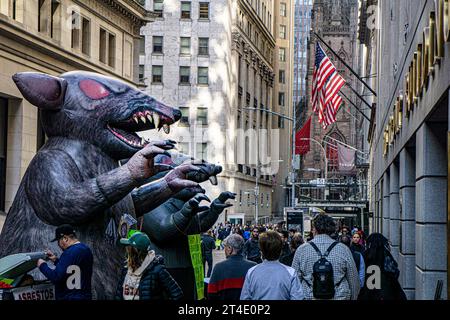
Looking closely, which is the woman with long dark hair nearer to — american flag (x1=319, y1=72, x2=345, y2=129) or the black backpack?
the black backpack

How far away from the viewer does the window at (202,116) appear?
69562mm

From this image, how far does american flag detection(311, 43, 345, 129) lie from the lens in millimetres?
31250

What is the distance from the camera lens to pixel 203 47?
6962 centimetres

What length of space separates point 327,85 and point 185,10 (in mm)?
39322

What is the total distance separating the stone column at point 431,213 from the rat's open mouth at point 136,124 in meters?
4.07

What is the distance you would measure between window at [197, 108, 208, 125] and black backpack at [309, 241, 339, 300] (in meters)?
61.0

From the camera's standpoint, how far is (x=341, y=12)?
12800cm

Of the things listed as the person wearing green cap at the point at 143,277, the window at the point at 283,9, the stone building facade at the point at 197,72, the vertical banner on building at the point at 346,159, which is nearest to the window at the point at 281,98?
the window at the point at 283,9

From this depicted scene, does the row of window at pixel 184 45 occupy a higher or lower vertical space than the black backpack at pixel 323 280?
higher

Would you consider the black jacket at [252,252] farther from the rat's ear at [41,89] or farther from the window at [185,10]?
the window at [185,10]

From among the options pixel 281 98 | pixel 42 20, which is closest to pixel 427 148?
pixel 42 20

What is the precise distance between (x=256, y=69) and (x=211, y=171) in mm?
74878

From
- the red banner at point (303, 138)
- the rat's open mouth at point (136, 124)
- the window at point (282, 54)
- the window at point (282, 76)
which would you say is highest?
the window at point (282, 54)
